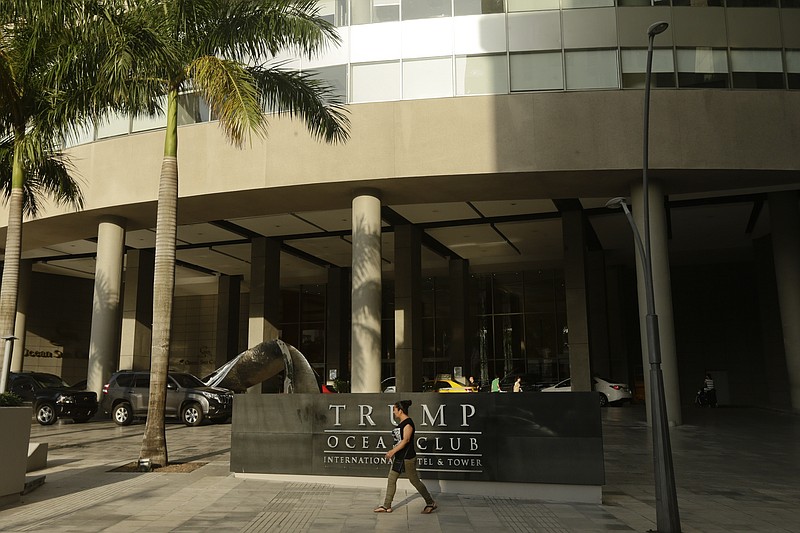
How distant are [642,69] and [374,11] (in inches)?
353

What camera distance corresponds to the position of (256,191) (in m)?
22.8

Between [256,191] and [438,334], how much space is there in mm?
20699

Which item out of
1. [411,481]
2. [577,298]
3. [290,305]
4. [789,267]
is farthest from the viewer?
[290,305]

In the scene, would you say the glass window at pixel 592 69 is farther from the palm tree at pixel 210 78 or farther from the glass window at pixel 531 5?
the palm tree at pixel 210 78

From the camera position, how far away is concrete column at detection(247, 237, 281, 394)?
32031 millimetres

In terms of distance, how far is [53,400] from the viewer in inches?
918

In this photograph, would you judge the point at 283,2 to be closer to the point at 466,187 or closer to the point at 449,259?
the point at 466,187

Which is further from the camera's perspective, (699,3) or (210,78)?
(699,3)

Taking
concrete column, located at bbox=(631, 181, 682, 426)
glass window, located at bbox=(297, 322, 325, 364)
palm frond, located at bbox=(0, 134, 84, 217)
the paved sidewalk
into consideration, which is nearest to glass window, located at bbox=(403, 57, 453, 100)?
concrete column, located at bbox=(631, 181, 682, 426)

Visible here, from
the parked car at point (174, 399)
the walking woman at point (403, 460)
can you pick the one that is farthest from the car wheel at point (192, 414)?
the walking woman at point (403, 460)

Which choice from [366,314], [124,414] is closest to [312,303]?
[124,414]

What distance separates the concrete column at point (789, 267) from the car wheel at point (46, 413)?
26.4m

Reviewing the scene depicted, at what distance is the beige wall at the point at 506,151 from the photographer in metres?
20.5

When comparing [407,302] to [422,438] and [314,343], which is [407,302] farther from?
[422,438]
